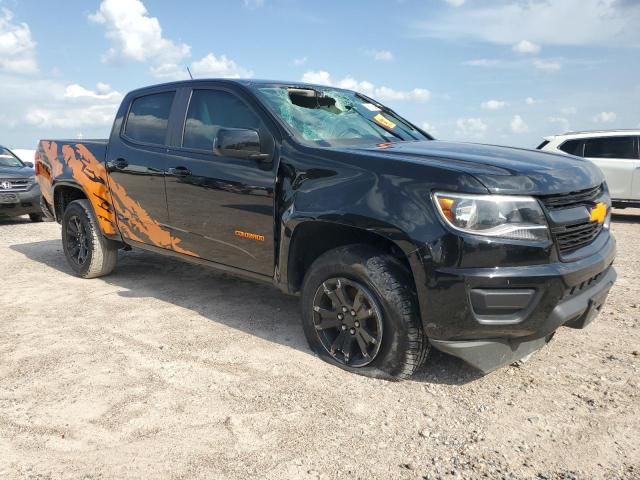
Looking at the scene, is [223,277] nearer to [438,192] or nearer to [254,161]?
[254,161]

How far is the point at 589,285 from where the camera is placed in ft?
9.99

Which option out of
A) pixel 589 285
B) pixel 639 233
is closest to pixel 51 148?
pixel 589 285

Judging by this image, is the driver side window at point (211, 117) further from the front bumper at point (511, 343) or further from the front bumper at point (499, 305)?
the front bumper at point (511, 343)

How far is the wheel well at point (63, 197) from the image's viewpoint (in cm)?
583

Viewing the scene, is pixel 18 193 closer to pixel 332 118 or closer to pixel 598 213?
pixel 332 118

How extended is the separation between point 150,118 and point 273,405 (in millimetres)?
2923

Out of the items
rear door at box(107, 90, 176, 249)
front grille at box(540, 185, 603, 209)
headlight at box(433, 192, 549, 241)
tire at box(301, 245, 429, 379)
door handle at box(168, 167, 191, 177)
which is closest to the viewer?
headlight at box(433, 192, 549, 241)

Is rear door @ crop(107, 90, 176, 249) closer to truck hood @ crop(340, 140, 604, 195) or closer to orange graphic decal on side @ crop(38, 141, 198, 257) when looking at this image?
orange graphic decal on side @ crop(38, 141, 198, 257)

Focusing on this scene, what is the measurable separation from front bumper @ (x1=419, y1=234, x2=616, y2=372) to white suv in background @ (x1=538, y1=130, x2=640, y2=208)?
8270 millimetres

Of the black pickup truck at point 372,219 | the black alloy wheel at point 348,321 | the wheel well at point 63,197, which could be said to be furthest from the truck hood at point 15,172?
the black alloy wheel at point 348,321

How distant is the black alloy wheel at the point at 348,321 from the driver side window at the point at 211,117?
50.6 inches

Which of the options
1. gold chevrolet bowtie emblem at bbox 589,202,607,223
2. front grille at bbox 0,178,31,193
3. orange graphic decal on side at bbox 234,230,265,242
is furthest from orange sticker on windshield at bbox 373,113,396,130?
front grille at bbox 0,178,31,193

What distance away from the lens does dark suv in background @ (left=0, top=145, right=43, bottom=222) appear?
968 cm

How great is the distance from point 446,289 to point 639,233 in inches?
302
